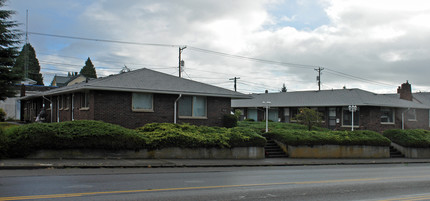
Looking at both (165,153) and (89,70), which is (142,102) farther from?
(89,70)

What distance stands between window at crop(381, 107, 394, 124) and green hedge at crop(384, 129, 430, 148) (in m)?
7.38

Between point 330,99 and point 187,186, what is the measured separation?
30.3 m

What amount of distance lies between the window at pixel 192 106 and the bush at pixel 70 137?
6.98m

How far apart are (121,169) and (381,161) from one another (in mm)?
16461

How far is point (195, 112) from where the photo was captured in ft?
78.2

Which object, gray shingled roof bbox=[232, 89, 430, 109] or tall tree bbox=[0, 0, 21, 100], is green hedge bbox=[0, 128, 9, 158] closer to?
tall tree bbox=[0, 0, 21, 100]

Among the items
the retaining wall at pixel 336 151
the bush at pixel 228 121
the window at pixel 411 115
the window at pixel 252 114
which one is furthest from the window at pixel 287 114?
the bush at pixel 228 121

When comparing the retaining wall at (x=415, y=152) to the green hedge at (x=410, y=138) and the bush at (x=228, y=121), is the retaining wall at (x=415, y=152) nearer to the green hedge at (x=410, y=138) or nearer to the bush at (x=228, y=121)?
the green hedge at (x=410, y=138)

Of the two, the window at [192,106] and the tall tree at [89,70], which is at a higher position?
the tall tree at [89,70]

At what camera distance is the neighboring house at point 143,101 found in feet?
67.1

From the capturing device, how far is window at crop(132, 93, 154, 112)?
2138 cm

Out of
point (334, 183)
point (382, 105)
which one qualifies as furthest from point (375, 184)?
point (382, 105)

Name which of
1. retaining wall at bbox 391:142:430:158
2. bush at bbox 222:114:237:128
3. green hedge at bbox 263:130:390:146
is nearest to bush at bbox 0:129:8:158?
bush at bbox 222:114:237:128

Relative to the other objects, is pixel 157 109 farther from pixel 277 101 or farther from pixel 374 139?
pixel 277 101
